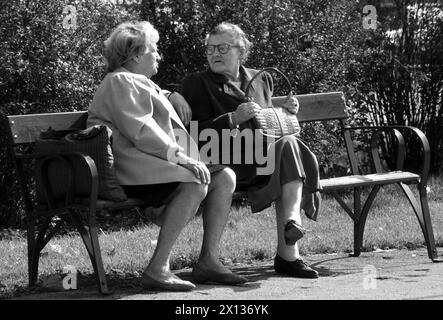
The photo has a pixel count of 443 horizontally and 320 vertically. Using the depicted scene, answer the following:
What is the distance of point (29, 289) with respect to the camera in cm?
554

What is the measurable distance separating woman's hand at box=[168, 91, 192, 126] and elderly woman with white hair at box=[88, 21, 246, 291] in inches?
10.2

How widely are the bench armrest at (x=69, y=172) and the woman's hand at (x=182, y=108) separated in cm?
84

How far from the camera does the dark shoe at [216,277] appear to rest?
554 cm

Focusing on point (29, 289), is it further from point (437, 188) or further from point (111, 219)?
point (437, 188)

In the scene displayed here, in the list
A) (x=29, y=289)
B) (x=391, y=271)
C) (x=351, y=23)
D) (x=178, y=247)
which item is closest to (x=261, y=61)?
(x=351, y=23)

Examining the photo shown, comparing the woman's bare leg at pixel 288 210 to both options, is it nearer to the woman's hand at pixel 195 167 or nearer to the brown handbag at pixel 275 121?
the brown handbag at pixel 275 121

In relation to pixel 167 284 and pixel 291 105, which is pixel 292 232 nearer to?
pixel 167 284

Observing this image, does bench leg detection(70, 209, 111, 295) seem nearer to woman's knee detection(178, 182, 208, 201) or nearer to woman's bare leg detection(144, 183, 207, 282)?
woman's bare leg detection(144, 183, 207, 282)

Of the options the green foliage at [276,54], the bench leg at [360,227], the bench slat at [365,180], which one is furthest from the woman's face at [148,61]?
the green foliage at [276,54]

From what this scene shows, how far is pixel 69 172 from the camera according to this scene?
212 inches

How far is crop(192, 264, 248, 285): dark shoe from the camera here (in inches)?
218

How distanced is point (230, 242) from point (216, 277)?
1302 millimetres

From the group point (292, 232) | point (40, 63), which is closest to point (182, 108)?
point (292, 232)

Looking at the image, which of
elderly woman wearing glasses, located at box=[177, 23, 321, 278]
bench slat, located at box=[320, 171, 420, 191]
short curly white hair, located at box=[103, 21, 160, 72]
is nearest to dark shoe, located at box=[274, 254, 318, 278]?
elderly woman wearing glasses, located at box=[177, 23, 321, 278]
